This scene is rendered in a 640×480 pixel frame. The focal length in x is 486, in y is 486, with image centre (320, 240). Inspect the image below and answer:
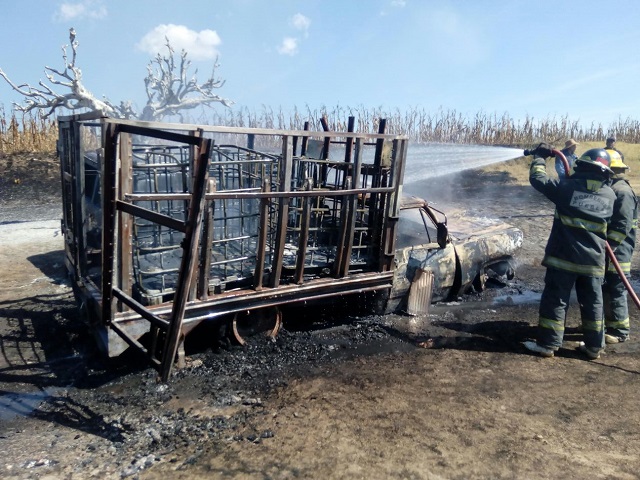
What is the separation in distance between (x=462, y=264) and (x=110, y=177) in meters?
4.34

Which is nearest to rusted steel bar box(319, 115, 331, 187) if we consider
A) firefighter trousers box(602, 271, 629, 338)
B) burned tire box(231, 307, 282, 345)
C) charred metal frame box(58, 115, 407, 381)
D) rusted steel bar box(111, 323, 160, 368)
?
charred metal frame box(58, 115, 407, 381)

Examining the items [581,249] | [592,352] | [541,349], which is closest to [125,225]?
[541,349]

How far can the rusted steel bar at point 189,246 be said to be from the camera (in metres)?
2.88

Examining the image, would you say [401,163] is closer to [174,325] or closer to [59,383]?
[174,325]

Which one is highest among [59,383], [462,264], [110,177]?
[110,177]

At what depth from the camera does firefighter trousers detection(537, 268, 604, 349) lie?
Result: 16.1 ft

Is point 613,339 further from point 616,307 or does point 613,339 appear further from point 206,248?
point 206,248

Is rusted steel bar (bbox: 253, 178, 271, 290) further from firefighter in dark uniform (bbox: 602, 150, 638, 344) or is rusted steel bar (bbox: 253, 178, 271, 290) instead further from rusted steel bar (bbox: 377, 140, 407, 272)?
firefighter in dark uniform (bbox: 602, 150, 638, 344)

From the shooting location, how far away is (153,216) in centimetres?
315

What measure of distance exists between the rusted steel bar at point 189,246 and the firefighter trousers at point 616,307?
4.74 m

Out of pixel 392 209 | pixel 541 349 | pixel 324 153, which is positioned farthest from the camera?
pixel 324 153

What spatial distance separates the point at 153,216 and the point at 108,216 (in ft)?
2.12

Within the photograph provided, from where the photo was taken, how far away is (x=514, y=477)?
300cm

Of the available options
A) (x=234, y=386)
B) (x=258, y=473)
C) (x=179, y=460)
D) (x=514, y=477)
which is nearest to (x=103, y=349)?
(x=234, y=386)
